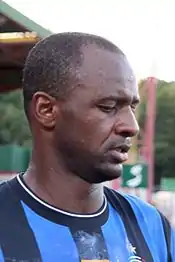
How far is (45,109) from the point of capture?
5.87 feet

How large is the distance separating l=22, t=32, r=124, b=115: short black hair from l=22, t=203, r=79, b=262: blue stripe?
0.28 meters

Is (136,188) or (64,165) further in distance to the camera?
(136,188)

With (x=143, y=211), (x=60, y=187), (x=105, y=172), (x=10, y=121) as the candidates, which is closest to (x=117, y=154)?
(x=105, y=172)

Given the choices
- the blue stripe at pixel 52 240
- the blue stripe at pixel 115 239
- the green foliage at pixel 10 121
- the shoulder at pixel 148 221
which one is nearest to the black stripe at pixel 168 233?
the shoulder at pixel 148 221

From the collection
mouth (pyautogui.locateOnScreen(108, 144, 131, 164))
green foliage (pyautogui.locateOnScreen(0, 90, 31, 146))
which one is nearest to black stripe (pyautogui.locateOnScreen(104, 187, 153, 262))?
mouth (pyautogui.locateOnScreen(108, 144, 131, 164))

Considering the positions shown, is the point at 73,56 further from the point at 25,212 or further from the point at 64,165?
the point at 25,212

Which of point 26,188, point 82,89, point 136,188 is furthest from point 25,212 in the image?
point 136,188

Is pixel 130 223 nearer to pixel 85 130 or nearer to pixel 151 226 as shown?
pixel 151 226

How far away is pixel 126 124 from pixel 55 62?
0.73 feet

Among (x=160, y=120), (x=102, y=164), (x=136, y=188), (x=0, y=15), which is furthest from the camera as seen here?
(x=160, y=120)

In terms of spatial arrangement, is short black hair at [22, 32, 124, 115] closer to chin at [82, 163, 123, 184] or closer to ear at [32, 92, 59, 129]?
ear at [32, 92, 59, 129]

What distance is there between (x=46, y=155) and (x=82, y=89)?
20 centimetres

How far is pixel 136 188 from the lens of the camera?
35.2 ft

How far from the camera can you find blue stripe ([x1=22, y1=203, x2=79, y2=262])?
174cm
